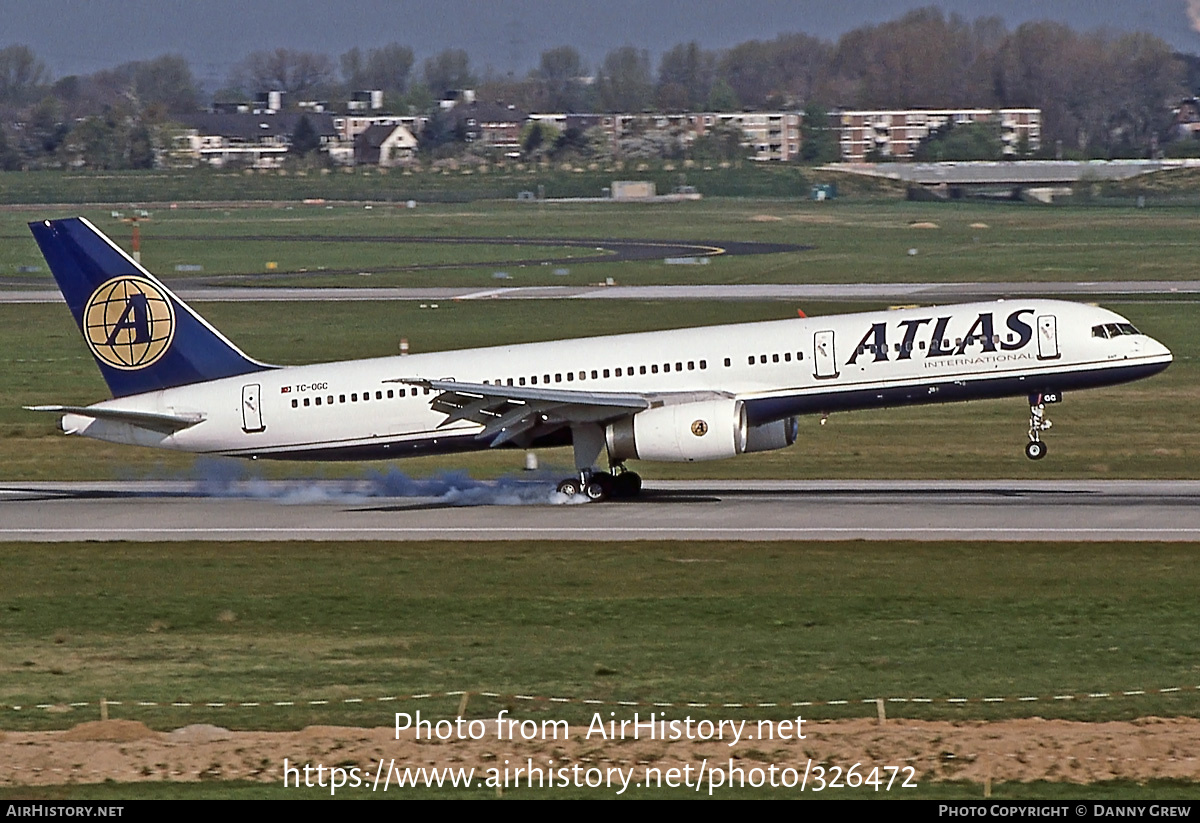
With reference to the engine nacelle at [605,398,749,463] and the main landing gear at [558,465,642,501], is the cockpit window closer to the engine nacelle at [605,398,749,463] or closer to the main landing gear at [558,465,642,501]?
the engine nacelle at [605,398,749,463]

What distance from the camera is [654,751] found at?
2272 cm

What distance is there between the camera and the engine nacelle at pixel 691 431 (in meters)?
44.5

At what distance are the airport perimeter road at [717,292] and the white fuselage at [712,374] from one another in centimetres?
5286

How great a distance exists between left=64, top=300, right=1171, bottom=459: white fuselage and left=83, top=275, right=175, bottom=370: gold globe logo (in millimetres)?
1131

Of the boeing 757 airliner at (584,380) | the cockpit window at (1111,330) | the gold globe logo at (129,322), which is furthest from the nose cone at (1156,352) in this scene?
the gold globe logo at (129,322)

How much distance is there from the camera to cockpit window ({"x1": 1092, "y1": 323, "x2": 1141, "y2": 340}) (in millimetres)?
46188

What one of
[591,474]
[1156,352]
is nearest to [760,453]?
[591,474]

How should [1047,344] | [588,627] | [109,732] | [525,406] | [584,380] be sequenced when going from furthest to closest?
[584,380] → [525,406] → [1047,344] → [588,627] → [109,732]

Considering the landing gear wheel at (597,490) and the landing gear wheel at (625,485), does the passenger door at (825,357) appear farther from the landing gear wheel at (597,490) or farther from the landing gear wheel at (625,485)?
the landing gear wheel at (597,490)

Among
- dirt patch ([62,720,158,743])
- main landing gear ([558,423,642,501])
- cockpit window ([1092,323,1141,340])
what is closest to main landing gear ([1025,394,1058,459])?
cockpit window ([1092,323,1141,340])

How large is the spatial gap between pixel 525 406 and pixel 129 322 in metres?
11.2

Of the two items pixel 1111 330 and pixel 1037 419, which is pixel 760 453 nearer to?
pixel 1037 419

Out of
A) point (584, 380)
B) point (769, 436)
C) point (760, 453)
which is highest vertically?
point (584, 380)

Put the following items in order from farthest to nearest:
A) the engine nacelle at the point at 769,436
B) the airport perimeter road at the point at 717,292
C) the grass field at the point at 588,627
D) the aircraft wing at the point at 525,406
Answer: the airport perimeter road at the point at 717,292
the engine nacelle at the point at 769,436
the aircraft wing at the point at 525,406
the grass field at the point at 588,627
